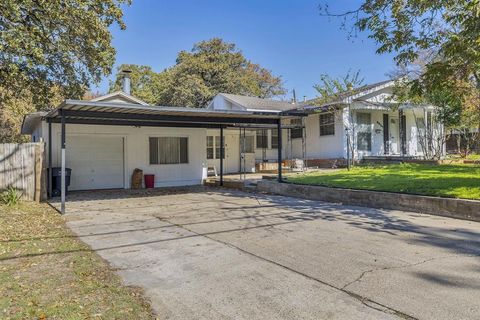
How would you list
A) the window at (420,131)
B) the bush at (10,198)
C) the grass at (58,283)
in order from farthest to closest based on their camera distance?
the window at (420,131)
the bush at (10,198)
the grass at (58,283)

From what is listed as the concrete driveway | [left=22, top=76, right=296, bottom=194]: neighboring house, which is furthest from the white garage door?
the concrete driveway

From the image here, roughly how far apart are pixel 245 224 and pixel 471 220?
4.69 metres

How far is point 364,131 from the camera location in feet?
66.3

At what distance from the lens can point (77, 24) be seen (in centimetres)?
1119

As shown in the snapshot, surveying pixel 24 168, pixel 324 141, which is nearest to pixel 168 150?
pixel 24 168

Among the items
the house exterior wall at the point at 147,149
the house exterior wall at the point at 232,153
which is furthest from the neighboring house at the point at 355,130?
the house exterior wall at the point at 147,149

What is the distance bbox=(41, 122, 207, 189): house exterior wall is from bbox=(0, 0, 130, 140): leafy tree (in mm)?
1789

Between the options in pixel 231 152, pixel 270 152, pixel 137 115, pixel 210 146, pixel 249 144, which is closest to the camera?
pixel 137 115

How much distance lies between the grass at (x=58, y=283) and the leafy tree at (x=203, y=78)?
26165 millimetres

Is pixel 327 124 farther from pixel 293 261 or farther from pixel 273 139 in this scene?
pixel 293 261

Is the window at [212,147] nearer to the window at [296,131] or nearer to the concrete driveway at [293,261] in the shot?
the window at [296,131]

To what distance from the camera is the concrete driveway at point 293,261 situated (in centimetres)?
383

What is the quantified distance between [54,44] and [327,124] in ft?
44.1

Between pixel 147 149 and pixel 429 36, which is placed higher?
pixel 429 36
